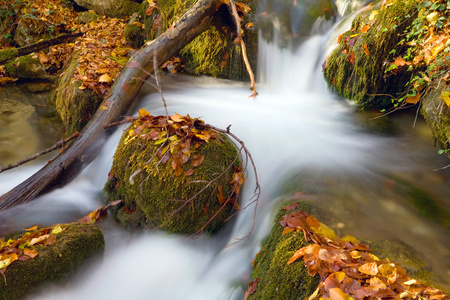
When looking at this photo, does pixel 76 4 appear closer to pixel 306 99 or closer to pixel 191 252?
pixel 306 99

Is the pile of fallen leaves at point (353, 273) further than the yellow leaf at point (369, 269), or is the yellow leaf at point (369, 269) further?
the yellow leaf at point (369, 269)

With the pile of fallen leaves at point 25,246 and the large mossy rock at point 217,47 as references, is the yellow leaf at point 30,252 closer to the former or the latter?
the pile of fallen leaves at point 25,246

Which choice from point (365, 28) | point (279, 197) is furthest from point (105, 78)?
point (365, 28)

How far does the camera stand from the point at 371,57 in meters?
4.45

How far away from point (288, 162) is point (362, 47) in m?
2.10

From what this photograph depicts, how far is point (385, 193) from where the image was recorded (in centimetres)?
312

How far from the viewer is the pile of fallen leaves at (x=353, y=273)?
6.08ft

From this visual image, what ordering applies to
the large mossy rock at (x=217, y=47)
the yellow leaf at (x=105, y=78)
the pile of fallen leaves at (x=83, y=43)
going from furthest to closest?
the large mossy rock at (x=217, y=47)
the pile of fallen leaves at (x=83, y=43)
the yellow leaf at (x=105, y=78)

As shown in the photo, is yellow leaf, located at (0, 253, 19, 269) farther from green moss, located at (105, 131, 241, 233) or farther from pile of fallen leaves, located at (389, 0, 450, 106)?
pile of fallen leaves, located at (389, 0, 450, 106)

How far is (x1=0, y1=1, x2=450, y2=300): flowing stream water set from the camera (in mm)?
2791

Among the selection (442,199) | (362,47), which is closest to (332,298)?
(442,199)

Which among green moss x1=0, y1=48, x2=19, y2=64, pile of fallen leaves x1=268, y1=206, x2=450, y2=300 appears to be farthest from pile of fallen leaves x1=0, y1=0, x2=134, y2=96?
pile of fallen leaves x1=268, y1=206, x2=450, y2=300

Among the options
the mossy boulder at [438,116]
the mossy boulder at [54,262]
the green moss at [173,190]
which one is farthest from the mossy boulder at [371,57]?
the mossy boulder at [54,262]

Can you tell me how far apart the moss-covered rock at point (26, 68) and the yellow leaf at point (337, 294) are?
7.74 metres
